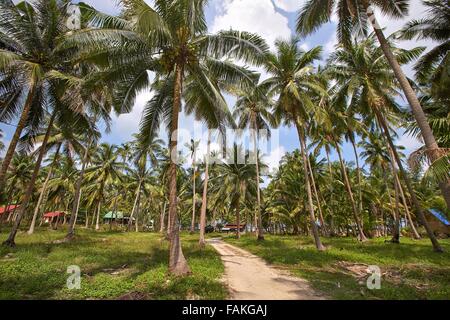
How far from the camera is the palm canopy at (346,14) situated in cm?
1049

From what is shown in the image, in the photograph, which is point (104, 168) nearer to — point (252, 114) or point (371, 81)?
point (252, 114)

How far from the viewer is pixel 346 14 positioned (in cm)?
1138

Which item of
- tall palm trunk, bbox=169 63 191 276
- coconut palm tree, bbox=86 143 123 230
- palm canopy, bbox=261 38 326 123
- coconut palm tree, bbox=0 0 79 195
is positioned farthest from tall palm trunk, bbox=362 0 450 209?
coconut palm tree, bbox=86 143 123 230

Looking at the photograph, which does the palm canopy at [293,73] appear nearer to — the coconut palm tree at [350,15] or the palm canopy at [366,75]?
the palm canopy at [366,75]

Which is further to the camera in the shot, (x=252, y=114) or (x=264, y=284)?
(x=252, y=114)

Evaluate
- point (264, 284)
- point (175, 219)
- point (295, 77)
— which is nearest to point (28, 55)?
point (175, 219)

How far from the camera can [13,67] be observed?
9.84 metres

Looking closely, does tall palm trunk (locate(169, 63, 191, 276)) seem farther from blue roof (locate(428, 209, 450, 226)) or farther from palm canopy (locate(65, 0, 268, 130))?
blue roof (locate(428, 209, 450, 226))

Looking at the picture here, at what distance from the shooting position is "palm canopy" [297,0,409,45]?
10.5 metres

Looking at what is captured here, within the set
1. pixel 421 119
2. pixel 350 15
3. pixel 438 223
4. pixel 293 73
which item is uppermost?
pixel 293 73

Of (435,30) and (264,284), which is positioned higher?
(435,30)

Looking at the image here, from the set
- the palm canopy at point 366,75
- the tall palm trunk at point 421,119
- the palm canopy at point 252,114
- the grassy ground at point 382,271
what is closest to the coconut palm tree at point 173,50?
the tall palm trunk at point 421,119
